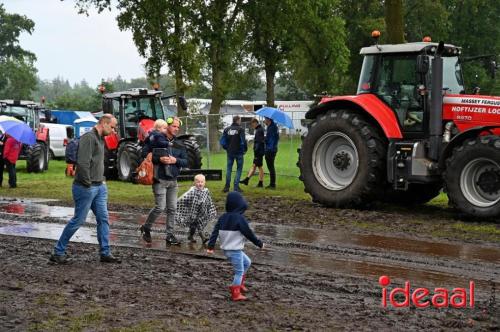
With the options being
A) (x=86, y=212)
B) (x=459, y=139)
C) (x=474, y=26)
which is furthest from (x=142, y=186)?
(x=474, y=26)

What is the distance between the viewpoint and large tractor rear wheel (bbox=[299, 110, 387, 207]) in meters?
15.7

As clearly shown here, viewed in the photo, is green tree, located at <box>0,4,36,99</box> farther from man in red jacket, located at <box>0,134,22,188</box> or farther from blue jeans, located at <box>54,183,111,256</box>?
blue jeans, located at <box>54,183,111,256</box>

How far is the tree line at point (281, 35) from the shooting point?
122 feet

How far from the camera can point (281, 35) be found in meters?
44.1

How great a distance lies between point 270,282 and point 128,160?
15.1 meters

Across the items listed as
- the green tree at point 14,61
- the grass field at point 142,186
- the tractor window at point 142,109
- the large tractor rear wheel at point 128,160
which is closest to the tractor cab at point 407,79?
the grass field at point 142,186

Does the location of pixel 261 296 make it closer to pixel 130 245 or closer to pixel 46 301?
pixel 46 301

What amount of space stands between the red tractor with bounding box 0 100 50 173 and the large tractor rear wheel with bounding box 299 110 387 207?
45.6 feet

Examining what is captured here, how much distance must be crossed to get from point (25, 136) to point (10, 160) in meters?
1.48

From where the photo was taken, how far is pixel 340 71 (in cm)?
5409

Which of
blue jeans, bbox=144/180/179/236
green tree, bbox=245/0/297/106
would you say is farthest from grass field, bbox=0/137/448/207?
green tree, bbox=245/0/297/106

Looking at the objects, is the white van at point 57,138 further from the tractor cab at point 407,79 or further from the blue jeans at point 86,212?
the blue jeans at point 86,212

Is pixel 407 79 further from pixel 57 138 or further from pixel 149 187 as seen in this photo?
pixel 57 138

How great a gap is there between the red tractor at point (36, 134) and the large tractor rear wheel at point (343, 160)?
13.9 m
